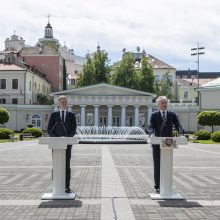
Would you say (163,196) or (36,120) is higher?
(36,120)

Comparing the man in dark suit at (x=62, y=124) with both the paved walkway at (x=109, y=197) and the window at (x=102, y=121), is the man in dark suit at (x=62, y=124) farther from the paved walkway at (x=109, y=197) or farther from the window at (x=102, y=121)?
the window at (x=102, y=121)

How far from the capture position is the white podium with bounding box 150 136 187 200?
10.1m

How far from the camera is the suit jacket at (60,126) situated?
10.5 m

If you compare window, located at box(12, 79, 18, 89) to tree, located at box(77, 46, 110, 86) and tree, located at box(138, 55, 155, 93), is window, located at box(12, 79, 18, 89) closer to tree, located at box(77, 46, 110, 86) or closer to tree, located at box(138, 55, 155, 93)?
tree, located at box(77, 46, 110, 86)

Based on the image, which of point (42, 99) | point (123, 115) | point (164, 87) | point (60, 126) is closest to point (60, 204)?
point (60, 126)

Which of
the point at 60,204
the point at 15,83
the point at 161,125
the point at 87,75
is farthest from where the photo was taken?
the point at 87,75

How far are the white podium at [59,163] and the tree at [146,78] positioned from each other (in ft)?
272

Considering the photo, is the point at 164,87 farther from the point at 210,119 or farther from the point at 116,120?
the point at 210,119

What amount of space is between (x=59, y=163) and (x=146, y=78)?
83.5 m

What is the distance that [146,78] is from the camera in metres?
92.9

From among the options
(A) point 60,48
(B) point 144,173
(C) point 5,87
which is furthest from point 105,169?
(A) point 60,48

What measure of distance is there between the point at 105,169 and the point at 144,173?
5.73 feet

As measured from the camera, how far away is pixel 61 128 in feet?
34.5

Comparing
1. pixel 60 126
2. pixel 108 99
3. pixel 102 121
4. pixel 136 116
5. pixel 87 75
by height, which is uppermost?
pixel 87 75
